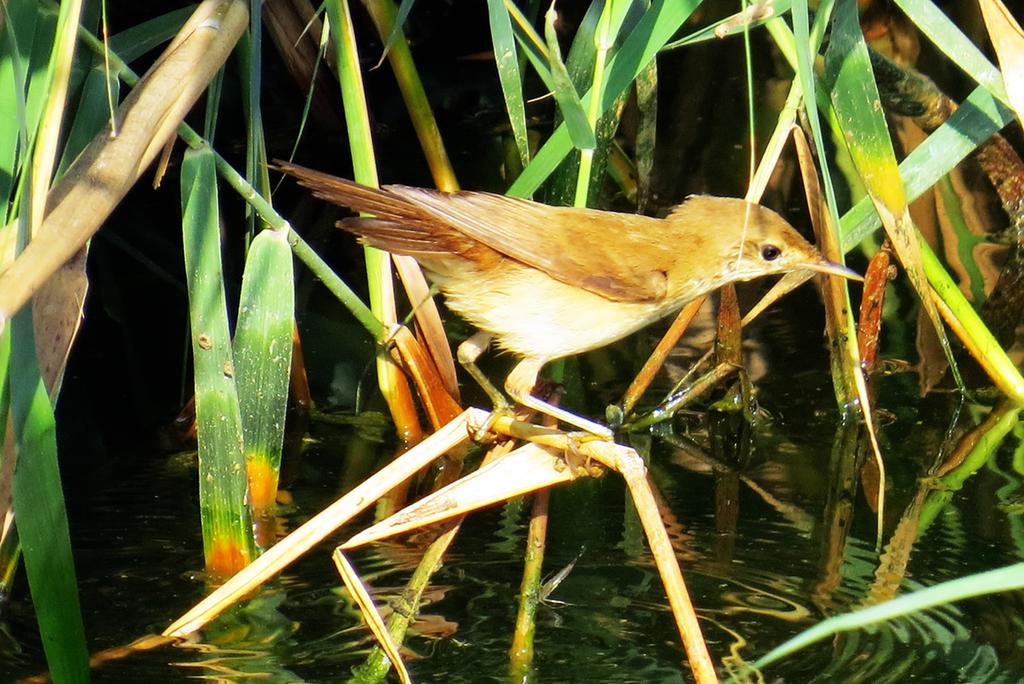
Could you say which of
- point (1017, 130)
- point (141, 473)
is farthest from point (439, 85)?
point (141, 473)

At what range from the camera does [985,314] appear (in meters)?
4.36

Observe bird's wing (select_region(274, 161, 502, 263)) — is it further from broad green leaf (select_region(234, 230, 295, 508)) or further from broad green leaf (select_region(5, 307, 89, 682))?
broad green leaf (select_region(5, 307, 89, 682))

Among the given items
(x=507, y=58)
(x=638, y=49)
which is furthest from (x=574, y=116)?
(x=638, y=49)

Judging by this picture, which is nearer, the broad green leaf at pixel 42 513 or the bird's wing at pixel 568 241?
the broad green leaf at pixel 42 513

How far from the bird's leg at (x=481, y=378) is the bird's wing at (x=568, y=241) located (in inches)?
11.9

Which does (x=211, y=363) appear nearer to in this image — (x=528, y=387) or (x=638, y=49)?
(x=528, y=387)

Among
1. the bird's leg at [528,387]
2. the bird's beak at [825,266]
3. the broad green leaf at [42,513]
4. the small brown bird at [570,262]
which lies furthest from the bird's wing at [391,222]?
the bird's beak at [825,266]

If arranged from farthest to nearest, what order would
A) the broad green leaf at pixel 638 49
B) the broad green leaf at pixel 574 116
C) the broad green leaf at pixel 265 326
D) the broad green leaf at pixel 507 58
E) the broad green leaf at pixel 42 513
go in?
the broad green leaf at pixel 265 326 < the broad green leaf at pixel 638 49 < the broad green leaf at pixel 507 58 < the broad green leaf at pixel 574 116 < the broad green leaf at pixel 42 513

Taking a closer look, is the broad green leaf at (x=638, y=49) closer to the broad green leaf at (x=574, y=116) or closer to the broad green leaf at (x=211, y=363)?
the broad green leaf at (x=574, y=116)

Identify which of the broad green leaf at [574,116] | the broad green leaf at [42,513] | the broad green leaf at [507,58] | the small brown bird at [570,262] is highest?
the broad green leaf at [507,58]

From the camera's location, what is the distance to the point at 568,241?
2.75 m

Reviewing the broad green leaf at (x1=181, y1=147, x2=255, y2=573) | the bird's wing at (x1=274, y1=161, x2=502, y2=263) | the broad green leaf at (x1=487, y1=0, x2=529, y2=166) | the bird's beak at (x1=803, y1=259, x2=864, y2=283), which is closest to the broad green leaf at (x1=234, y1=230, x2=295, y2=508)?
the broad green leaf at (x1=181, y1=147, x2=255, y2=573)

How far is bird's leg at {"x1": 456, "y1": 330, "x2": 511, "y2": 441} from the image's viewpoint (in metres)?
2.56

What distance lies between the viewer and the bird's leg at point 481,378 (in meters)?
2.56
